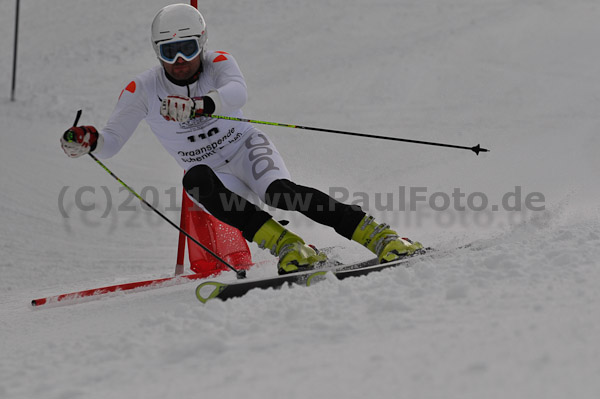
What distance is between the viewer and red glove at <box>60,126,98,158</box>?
3061mm

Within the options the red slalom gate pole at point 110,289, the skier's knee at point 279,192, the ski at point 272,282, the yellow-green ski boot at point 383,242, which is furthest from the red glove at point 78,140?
the yellow-green ski boot at point 383,242

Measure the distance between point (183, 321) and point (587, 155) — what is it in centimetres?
529

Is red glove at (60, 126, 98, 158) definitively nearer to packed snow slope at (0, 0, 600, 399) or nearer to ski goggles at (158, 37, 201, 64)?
ski goggles at (158, 37, 201, 64)

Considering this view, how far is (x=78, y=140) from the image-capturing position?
3066 millimetres

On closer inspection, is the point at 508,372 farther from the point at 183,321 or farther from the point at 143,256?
the point at 143,256

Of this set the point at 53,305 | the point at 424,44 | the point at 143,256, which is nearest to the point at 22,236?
the point at 143,256

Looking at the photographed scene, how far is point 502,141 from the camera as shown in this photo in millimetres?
7074

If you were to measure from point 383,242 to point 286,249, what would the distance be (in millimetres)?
395

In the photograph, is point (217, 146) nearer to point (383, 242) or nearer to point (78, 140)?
point (78, 140)

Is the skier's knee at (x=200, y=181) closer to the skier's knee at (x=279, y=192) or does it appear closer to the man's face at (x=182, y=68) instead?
the skier's knee at (x=279, y=192)

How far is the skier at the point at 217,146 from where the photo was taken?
9.36 feet

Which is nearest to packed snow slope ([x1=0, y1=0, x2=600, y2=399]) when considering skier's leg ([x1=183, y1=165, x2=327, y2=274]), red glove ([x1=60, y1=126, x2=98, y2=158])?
skier's leg ([x1=183, y1=165, x2=327, y2=274])

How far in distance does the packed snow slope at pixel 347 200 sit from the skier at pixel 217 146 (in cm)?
42

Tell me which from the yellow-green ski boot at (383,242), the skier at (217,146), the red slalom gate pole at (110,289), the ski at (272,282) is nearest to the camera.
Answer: the ski at (272,282)
